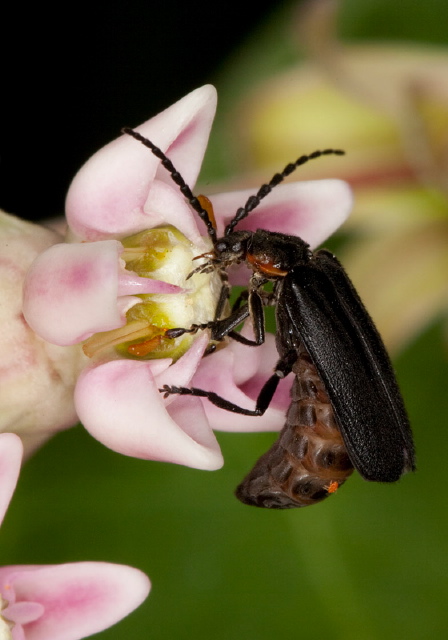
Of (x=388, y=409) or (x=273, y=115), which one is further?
(x=273, y=115)

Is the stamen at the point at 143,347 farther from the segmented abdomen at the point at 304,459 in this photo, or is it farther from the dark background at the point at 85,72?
the dark background at the point at 85,72

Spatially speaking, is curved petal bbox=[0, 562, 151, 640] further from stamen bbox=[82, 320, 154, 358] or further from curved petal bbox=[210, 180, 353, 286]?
curved petal bbox=[210, 180, 353, 286]

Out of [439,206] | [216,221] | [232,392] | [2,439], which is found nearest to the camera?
[2,439]

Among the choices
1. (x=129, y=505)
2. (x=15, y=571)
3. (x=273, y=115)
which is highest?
(x=273, y=115)

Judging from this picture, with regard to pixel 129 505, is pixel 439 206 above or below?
above

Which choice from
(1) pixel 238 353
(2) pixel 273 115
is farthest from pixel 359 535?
(2) pixel 273 115

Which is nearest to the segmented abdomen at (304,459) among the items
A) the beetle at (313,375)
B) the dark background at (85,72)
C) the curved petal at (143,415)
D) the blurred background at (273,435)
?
the beetle at (313,375)

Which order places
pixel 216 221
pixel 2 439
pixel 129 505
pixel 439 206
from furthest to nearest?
pixel 439 206 → pixel 129 505 → pixel 216 221 → pixel 2 439

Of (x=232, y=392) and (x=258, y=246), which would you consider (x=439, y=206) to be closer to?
(x=258, y=246)
